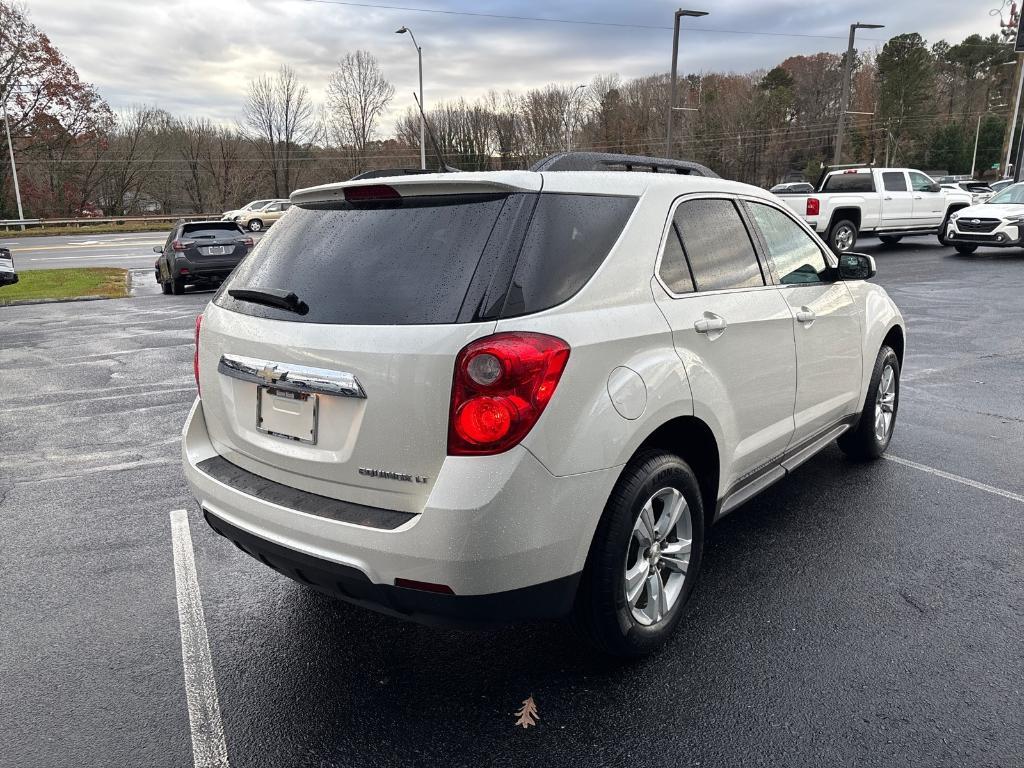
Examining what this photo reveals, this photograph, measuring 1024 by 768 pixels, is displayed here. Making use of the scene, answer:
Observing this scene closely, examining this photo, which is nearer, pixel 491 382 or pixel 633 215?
pixel 491 382

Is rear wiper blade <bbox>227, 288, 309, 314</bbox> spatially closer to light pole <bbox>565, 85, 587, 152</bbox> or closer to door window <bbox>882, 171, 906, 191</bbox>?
door window <bbox>882, 171, 906, 191</bbox>

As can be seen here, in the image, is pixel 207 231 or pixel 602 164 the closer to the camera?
pixel 602 164

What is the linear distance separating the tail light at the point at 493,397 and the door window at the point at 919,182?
67.7 feet

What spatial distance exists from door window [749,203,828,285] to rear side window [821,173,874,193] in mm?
16297

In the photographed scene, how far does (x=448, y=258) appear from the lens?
247 centimetres

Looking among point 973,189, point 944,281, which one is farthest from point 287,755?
point 973,189

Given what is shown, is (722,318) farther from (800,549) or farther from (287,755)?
(287,755)

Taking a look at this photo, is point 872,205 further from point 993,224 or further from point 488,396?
point 488,396

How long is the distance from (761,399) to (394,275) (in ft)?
5.97

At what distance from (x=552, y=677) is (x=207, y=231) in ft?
52.0

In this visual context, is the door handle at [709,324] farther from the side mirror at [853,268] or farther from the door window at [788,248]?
the side mirror at [853,268]

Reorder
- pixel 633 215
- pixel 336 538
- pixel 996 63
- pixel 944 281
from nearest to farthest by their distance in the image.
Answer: pixel 336 538 → pixel 633 215 → pixel 944 281 → pixel 996 63

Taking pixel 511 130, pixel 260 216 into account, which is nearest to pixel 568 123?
pixel 511 130

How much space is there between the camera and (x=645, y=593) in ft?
9.48
